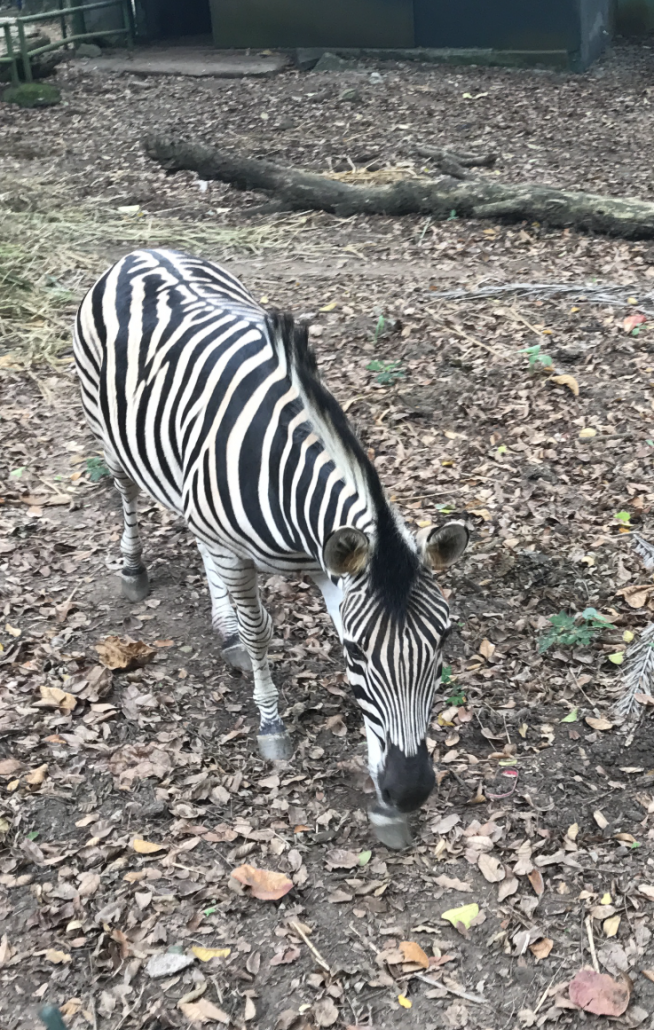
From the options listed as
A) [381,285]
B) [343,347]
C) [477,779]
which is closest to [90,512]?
[343,347]

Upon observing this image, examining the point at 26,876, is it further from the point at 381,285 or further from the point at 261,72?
the point at 261,72

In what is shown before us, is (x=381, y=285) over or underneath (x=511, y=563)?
over

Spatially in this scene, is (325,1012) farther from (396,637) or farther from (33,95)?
(33,95)

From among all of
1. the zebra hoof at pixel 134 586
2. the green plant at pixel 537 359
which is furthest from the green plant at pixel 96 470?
the green plant at pixel 537 359

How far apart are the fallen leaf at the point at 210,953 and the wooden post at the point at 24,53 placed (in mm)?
16320

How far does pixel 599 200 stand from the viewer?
927cm

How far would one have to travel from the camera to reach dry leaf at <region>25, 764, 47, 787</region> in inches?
157

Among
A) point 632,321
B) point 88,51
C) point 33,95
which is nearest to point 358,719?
point 632,321

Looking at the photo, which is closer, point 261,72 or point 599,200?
point 599,200

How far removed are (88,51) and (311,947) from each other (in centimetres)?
1901

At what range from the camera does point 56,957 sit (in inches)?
129

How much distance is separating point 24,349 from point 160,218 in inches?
131

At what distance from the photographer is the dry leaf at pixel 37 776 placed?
400cm

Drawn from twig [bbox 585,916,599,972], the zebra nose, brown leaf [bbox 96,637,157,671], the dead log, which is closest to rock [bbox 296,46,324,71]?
the dead log
